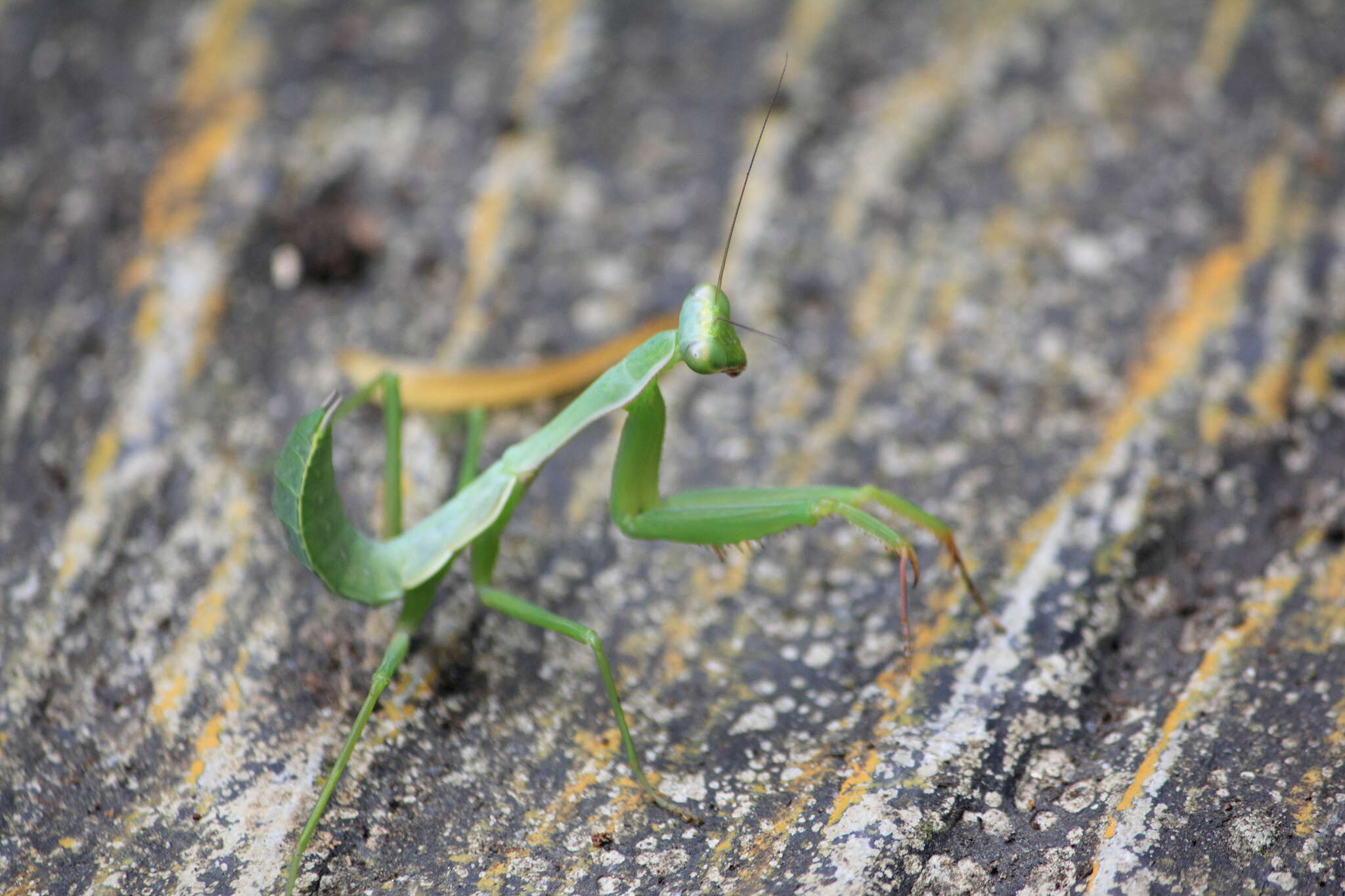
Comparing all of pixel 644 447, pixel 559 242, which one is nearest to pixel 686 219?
pixel 559 242

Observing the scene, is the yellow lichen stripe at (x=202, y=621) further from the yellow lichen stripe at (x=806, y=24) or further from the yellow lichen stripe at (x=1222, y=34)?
the yellow lichen stripe at (x=1222, y=34)

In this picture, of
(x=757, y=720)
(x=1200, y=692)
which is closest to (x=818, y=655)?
(x=757, y=720)

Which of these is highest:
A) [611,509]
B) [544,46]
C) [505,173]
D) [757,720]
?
[544,46]

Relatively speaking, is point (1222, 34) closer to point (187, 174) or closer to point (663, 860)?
point (663, 860)

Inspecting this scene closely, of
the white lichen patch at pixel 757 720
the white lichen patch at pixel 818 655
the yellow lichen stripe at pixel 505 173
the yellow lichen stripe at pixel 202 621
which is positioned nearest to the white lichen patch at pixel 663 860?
the white lichen patch at pixel 757 720

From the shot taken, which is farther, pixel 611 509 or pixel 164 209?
pixel 164 209

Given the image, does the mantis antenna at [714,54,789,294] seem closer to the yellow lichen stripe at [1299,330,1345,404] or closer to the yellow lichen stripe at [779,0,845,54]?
the yellow lichen stripe at [779,0,845,54]
